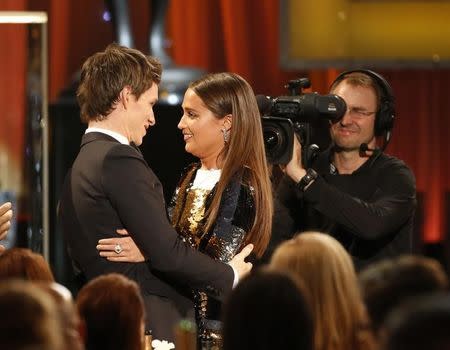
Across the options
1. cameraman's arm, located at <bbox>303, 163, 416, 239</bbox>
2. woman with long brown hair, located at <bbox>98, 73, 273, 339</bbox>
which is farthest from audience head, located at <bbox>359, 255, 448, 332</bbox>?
cameraman's arm, located at <bbox>303, 163, 416, 239</bbox>

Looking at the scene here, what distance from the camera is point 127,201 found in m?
2.54

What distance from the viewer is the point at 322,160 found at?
338 centimetres

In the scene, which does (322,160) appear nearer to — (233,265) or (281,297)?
(233,265)

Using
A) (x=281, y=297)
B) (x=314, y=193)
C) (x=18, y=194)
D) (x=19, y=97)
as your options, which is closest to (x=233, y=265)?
(x=314, y=193)

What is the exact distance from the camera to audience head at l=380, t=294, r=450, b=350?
1.31 metres

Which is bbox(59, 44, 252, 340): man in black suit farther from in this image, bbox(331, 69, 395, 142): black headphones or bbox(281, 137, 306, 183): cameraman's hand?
bbox(331, 69, 395, 142): black headphones

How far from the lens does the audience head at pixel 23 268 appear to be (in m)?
2.11

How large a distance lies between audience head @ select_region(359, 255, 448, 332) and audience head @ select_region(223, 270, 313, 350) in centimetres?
14

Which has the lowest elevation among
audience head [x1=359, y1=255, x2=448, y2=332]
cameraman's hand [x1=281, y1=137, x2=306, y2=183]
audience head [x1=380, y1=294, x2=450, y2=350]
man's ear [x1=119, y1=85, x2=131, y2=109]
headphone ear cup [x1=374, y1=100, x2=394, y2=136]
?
cameraman's hand [x1=281, y1=137, x2=306, y2=183]

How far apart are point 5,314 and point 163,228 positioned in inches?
46.3

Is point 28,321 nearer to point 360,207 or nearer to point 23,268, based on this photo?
point 23,268

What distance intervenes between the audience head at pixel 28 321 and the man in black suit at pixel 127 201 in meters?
1.15

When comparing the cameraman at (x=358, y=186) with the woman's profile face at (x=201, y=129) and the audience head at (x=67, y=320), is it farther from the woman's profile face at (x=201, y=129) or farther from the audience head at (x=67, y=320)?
the audience head at (x=67, y=320)

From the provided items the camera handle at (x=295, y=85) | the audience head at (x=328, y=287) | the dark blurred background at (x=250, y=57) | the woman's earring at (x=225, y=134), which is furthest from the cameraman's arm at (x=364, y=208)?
the dark blurred background at (x=250, y=57)
